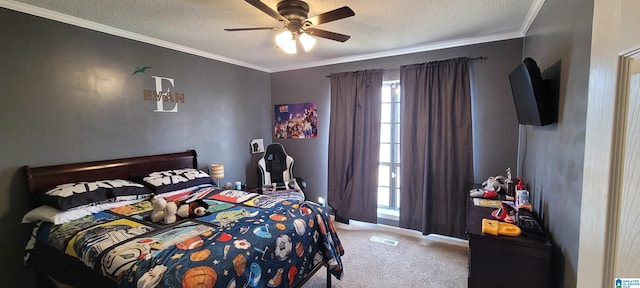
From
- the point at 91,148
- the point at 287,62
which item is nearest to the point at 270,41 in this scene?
the point at 287,62

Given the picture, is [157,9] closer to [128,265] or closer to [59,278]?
[128,265]

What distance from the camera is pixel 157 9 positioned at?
7.64 ft

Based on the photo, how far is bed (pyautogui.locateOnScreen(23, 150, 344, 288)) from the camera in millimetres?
1545

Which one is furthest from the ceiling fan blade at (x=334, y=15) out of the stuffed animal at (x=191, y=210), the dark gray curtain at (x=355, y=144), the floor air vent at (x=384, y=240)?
the floor air vent at (x=384, y=240)

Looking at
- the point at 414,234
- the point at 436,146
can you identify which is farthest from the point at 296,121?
the point at 414,234

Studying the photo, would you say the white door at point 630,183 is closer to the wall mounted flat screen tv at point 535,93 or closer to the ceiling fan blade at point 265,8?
the wall mounted flat screen tv at point 535,93

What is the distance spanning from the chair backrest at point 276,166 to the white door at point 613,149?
3.68 m

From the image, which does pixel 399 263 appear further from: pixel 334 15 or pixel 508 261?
pixel 334 15

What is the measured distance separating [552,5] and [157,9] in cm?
306

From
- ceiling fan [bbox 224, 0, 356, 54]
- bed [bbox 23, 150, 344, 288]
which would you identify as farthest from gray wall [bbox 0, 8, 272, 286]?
ceiling fan [bbox 224, 0, 356, 54]

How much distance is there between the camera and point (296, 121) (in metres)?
4.54

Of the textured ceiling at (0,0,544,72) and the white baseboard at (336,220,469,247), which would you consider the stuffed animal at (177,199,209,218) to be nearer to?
the textured ceiling at (0,0,544,72)

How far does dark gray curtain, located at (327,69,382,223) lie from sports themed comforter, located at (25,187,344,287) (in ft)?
4.92

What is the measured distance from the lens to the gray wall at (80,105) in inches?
88.6
